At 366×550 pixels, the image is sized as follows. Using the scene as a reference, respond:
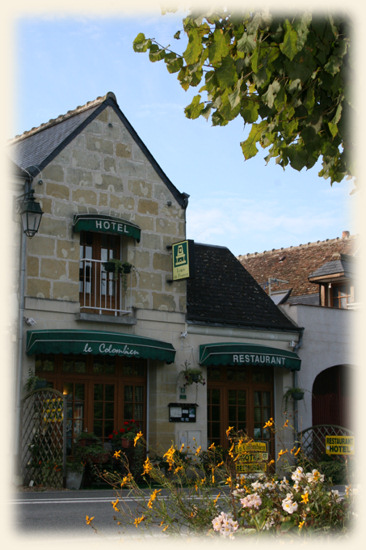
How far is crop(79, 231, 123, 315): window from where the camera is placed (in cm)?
1844

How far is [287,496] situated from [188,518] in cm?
86

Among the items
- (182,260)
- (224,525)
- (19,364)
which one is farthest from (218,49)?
(182,260)

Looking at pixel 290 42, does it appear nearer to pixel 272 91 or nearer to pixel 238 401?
pixel 272 91

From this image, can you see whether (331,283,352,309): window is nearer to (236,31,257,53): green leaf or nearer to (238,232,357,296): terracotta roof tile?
(238,232,357,296): terracotta roof tile

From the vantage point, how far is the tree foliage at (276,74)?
7035 mm

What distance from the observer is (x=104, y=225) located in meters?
18.2

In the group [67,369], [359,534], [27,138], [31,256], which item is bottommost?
[359,534]

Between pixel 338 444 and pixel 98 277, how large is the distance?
6.78 m

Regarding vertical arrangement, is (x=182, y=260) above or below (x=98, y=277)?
above

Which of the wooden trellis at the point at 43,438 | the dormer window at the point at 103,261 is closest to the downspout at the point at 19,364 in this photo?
the wooden trellis at the point at 43,438

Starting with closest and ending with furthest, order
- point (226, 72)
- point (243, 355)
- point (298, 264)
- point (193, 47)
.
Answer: point (226, 72)
point (193, 47)
point (243, 355)
point (298, 264)

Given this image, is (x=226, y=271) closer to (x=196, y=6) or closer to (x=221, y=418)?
(x=221, y=418)

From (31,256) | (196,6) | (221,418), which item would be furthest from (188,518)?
(221,418)

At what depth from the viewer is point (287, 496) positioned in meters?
6.13
